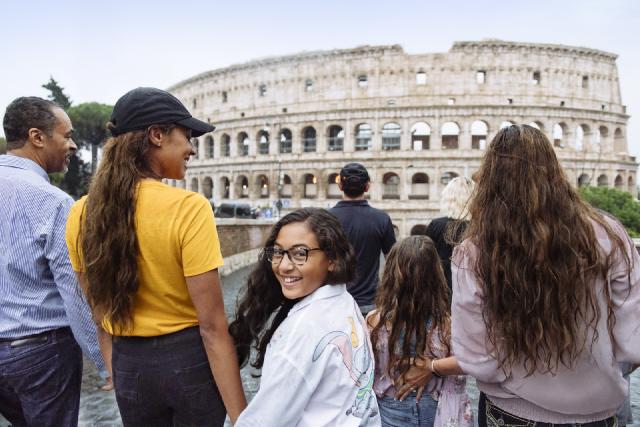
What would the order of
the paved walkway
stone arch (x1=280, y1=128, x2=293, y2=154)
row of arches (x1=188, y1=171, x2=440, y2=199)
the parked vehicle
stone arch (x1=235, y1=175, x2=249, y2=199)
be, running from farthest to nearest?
stone arch (x1=235, y1=175, x2=249, y2=199), stone arch (x1=280, y1=128, x2=293, y2=154), row of arches (x1=188, y1=171, x2=440, y2=199), the parked vehicle, the paved walkway

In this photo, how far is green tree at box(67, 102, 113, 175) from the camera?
132 ft

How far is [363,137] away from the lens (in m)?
32.6

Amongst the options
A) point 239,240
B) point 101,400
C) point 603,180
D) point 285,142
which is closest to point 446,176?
point 603,180

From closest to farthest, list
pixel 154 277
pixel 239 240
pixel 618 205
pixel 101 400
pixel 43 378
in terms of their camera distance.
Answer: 1. pixel 154 277
2. pixel 43 378
3. pixel 101 400
4. pixel 239 240
5. pixel 618 205

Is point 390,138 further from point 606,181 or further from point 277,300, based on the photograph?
point 277,300

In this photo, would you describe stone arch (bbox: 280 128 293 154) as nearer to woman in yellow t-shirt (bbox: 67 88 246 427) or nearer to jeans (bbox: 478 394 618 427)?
woman in yellow t-shirt (bbox: 67 88 246 427)

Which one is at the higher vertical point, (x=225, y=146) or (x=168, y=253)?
(x=225, y=146)

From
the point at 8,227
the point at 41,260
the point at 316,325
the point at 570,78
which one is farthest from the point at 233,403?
the point at 570,78

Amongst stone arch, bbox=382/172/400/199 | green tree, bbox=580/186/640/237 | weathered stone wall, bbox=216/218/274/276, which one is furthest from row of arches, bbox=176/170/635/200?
weathered stone wall, bbox=216/218/274/276

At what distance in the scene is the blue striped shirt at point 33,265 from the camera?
216 cm

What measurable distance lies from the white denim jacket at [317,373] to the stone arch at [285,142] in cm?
3291

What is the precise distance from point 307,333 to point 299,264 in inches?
12.5

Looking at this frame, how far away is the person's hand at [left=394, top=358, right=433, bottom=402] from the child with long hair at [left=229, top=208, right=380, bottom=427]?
0.69 meters

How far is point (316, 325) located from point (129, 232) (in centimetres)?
81
